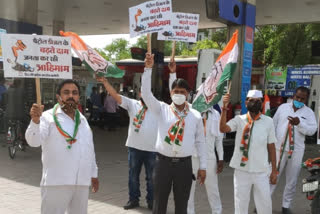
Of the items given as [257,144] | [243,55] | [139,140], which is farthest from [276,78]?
[257,144]

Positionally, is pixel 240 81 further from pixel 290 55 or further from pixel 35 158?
pixel 290 55

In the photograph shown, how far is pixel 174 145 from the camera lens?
4.21 metres

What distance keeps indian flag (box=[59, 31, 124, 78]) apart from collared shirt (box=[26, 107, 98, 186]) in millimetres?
1936

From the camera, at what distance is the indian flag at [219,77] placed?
4.93 meters

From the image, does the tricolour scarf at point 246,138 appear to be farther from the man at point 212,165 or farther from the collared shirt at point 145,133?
the collared shirt at point 145,133

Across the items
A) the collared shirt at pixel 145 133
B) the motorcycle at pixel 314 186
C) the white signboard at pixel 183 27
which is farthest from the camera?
the white signboard at pixel 183 27

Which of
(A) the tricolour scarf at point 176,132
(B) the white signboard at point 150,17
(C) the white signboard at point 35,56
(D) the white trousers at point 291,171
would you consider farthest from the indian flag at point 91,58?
(D) the white trousers at point 291,171

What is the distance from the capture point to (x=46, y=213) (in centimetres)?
356

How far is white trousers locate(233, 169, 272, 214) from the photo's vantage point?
4.64 meters

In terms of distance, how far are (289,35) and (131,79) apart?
27.8ft

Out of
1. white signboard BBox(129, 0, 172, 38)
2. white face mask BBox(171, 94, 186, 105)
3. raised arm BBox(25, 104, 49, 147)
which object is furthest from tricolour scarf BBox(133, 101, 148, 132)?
raised arm BBox(25, 104, 49, 147)

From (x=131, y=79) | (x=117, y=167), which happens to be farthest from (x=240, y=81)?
(x=131, y=79)

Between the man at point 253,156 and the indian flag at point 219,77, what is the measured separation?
416mm

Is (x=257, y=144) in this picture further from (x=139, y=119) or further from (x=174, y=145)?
(x=139, y=119)
